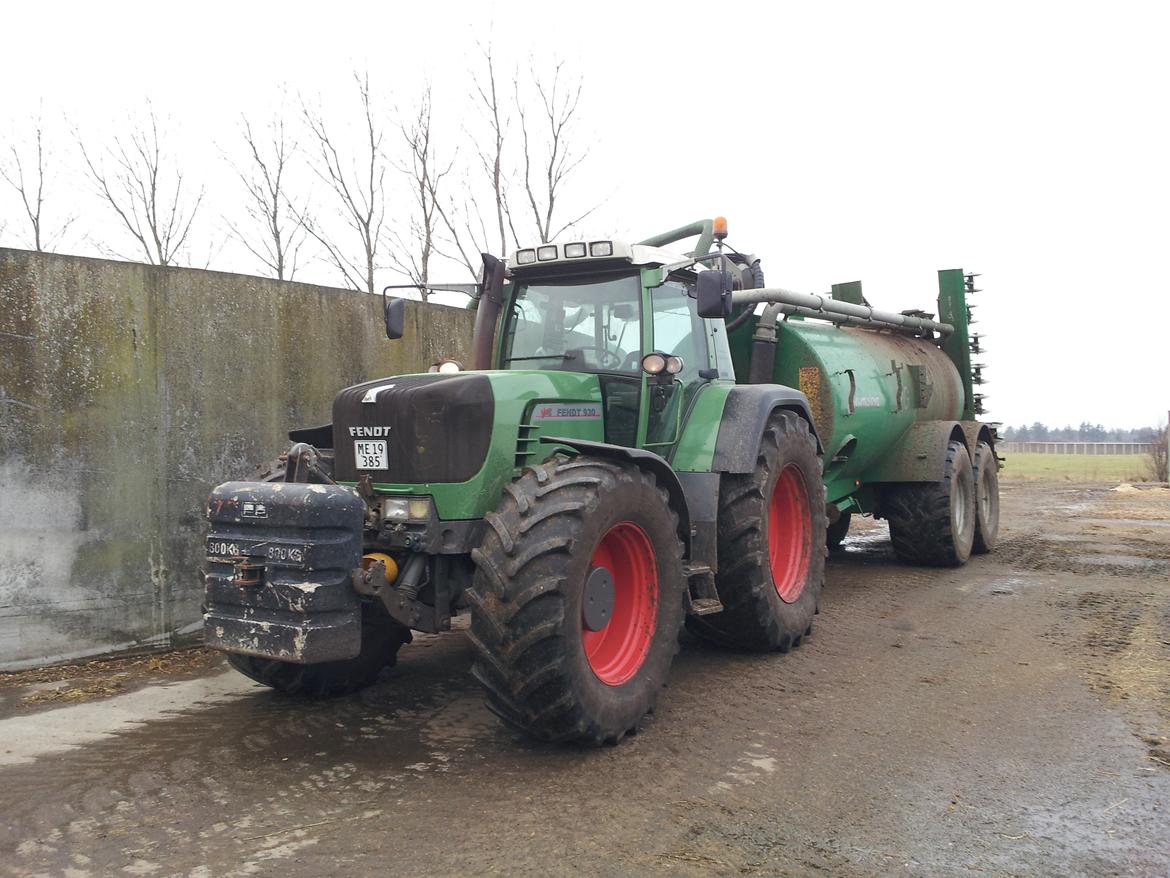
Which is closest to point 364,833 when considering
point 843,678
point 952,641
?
point 843,678

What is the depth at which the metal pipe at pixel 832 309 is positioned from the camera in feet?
25.0

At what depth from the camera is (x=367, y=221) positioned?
16.3 metres

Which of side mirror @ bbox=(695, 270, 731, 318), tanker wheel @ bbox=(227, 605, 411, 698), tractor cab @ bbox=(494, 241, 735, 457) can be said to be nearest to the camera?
tanker wheel @ bbox=(227, 605, 411, 698)

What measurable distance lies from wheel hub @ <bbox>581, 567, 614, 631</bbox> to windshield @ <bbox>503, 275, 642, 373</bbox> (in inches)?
61.1

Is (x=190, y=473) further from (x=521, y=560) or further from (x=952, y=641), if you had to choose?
(x=952, y=641)

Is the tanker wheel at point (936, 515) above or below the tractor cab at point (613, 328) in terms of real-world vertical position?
below

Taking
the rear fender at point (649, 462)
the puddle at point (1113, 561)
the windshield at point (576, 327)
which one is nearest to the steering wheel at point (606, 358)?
the windshield at point (576, 327)

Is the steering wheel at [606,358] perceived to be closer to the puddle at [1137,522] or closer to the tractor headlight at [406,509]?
the tractor headlight at [406,509]

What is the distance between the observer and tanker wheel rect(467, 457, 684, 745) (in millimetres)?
4105

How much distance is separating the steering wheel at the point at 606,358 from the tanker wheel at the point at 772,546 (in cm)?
101

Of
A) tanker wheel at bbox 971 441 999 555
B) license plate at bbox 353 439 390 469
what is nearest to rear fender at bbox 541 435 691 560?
license plate at bbox 353 439 390 469

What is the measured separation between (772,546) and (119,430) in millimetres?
4507

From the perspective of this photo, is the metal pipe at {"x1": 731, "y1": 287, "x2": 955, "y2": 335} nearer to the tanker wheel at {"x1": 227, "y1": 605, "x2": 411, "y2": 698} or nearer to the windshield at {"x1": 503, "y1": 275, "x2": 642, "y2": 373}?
the windshield at {"x1": 503, "y1": 275, "x2": 642, "y2": 373}

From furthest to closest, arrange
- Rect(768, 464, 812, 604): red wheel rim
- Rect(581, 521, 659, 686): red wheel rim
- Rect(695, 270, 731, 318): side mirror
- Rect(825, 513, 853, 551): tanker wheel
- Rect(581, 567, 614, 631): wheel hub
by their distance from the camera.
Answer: Rect(825, 513, 853, 551): tanker wheel, Rect(768, 464, 812, 604): red wheel rim, Rect(695, 270, 731, 318): side mirror, Rect(581, 521, 659, 686): red wheel rim, Rect(581, 567, 614, 631): wheel hub
